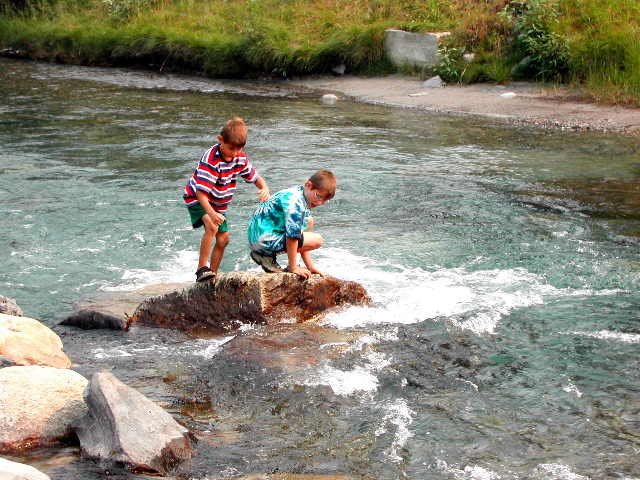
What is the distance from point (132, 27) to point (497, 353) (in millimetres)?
22898

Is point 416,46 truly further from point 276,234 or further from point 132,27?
point 276,234

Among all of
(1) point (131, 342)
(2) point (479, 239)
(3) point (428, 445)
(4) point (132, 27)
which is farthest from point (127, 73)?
(3) point (428, 445)

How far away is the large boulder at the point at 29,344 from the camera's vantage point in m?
5.30

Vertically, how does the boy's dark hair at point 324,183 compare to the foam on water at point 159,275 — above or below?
above

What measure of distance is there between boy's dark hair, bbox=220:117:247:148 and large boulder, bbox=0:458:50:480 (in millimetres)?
3083

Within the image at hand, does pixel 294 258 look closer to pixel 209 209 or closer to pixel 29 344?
pixel 209 209

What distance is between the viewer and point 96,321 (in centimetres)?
646

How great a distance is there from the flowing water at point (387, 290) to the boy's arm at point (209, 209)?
0.90 meters

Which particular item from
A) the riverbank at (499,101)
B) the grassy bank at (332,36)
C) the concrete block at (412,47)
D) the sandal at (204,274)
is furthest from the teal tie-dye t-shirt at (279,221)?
the concrete block at (412,47)

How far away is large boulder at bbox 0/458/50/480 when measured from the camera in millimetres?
3484

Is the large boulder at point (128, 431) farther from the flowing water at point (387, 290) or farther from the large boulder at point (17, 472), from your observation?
the large boulder at point (17, 472)

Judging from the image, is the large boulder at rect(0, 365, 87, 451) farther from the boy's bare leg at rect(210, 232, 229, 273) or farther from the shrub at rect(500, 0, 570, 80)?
the shrub at rect(500, 0, 570, 80)

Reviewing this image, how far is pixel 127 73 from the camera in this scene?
78.2 ft

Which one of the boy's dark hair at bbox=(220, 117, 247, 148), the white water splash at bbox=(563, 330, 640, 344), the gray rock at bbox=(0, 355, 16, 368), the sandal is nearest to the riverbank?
the white water splash at bbox=(563, 330, 640, 344)
